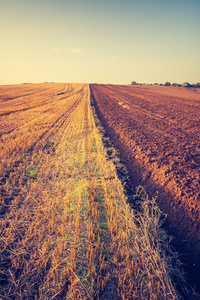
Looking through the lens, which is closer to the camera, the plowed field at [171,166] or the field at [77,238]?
the field at [77,238]

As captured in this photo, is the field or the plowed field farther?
the plowed field

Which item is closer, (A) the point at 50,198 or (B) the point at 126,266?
(B) the point at 126,266

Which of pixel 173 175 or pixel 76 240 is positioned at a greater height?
pixel 173 175

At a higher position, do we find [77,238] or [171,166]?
[171,166]

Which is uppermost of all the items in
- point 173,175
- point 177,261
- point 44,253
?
point 173,175

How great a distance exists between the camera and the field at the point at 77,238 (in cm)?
243

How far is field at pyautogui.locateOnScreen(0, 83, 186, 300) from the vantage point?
2.43 m

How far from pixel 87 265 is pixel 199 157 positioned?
17.2 ft

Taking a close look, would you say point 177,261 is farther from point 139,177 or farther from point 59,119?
point 59,119

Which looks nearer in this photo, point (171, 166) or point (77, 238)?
point (77, 238)

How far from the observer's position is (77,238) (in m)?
3.23

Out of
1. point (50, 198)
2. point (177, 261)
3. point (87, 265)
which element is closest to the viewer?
point (87, 265)

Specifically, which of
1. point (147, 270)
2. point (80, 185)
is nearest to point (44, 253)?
point (147, 270)

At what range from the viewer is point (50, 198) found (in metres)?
4.35
